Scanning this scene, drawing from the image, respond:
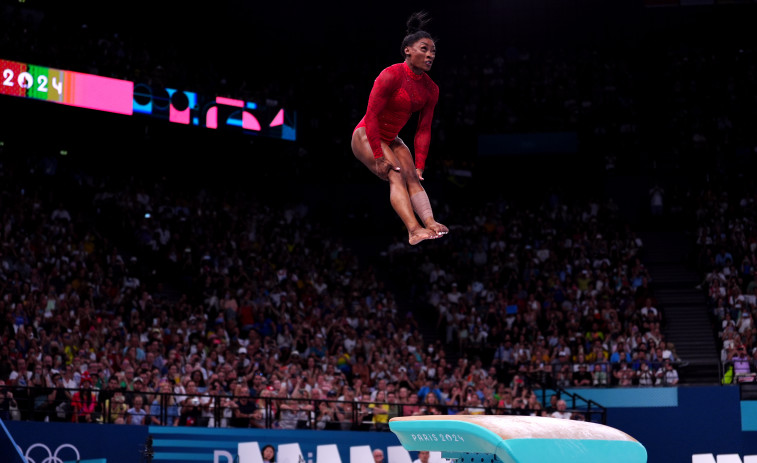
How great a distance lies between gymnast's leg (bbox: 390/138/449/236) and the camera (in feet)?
22.6

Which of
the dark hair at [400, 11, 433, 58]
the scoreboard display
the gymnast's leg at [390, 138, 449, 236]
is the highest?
the scoreboard display

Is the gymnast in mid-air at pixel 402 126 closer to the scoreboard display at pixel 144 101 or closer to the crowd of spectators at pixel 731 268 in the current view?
the crowd of spectators at pixel 731 268

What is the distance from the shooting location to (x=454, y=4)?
2959cm

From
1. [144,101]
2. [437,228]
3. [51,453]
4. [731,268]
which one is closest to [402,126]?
[437,228]

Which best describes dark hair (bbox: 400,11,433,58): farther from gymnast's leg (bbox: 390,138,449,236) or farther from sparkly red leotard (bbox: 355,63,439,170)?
gymnast's leg (bbox: 390,138,449,236)

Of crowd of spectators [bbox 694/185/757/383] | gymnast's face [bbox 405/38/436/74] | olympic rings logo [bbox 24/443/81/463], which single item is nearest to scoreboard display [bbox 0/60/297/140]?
olympic rings logo [bbox 24/443/81/463]

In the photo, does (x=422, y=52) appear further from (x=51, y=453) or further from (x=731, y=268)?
(x=731, y=268)

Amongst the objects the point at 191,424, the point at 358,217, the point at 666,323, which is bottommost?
the point at 191,424

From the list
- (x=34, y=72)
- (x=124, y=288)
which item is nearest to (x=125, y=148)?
(x=34, y=72)

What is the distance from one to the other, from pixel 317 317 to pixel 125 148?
8464 millimetres

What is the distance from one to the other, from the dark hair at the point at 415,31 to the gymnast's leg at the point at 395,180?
0.71 metres

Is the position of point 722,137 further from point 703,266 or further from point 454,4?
point 454,4

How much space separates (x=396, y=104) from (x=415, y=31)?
0.63 metres

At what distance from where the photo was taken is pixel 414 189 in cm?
698
